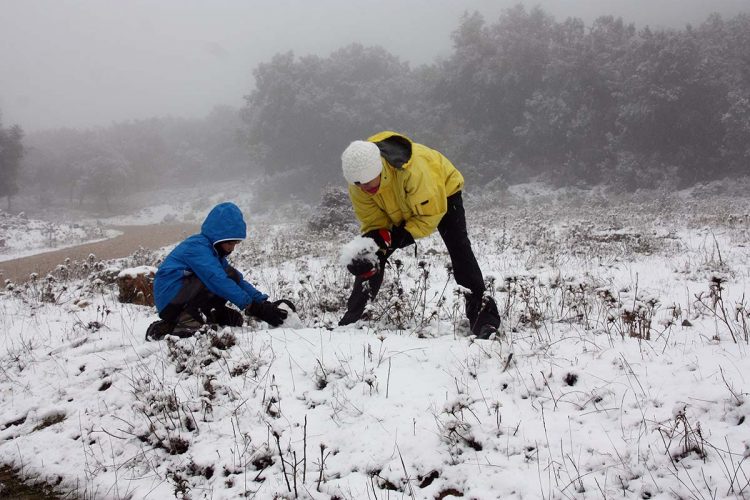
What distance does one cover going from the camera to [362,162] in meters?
3.34

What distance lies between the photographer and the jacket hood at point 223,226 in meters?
4.21

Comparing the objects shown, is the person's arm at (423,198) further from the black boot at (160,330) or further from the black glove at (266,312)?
the black boot at (160,330)

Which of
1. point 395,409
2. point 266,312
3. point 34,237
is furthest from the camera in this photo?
point 34,237

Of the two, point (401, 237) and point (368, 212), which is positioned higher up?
point (368, 212)

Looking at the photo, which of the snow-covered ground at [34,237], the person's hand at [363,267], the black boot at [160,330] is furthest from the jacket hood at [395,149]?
the snow-covered ground at [34,237]

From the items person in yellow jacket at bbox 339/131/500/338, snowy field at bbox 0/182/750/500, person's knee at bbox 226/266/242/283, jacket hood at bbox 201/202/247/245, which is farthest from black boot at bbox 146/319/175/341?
person in yellow jacket at bbox 339/131/500/338

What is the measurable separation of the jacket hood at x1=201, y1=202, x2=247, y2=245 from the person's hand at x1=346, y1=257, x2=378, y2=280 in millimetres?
1163

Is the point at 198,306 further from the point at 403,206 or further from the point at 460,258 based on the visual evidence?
the point at 460,258

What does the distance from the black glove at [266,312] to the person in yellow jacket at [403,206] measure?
602 millimetres

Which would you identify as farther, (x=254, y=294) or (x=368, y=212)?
(x=254, y=294)

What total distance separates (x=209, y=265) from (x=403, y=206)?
72.1 inches

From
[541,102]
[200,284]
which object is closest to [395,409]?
[200,284]

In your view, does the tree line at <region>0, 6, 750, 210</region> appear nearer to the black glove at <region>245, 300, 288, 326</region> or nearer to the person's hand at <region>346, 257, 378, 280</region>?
the person's hand at <region>346, 257, 378, 280</region>

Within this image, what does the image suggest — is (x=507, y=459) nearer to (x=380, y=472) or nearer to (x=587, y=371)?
(x=380, y=472)
